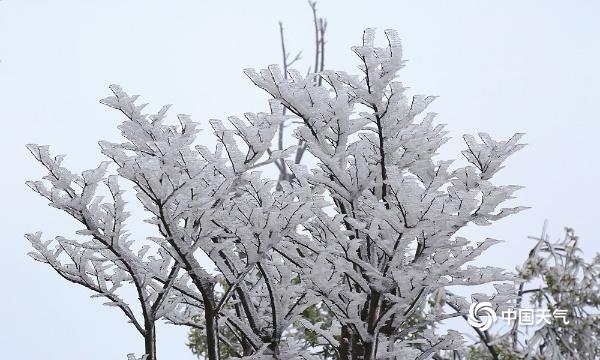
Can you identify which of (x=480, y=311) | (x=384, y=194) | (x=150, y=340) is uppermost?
(x=384, y=194)

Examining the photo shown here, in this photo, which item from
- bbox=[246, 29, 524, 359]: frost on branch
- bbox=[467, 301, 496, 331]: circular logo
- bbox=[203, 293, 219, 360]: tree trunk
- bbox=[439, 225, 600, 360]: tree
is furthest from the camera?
bbox=[439, 225, 600, 360]: tree

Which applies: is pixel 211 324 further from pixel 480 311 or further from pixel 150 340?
pixel 480 311

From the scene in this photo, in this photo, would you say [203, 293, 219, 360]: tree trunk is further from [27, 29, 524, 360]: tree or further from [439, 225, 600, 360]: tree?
[439, 225, 600, 360]: tree

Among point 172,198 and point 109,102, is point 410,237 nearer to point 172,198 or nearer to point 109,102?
point 172,198

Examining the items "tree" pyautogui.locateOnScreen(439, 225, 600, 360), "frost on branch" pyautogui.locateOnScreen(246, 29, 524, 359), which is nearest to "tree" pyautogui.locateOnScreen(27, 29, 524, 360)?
"frost on branch" pyautogui.locateOnScreen(246, 29, 524, 359)

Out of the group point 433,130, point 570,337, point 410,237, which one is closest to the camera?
point 410,237

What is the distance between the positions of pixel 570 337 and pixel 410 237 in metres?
4.11

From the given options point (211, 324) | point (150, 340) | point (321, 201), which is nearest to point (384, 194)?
point (321, 201)

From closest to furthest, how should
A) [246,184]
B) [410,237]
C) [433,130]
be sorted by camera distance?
[410,237] < [246,184] < [433,130]

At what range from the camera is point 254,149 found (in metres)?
2.29

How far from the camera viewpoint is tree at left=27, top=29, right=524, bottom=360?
227 centimetres

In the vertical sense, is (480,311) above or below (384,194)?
below

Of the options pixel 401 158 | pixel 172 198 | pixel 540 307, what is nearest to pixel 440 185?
pixel 401 158

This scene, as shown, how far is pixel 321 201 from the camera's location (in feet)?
8.11
